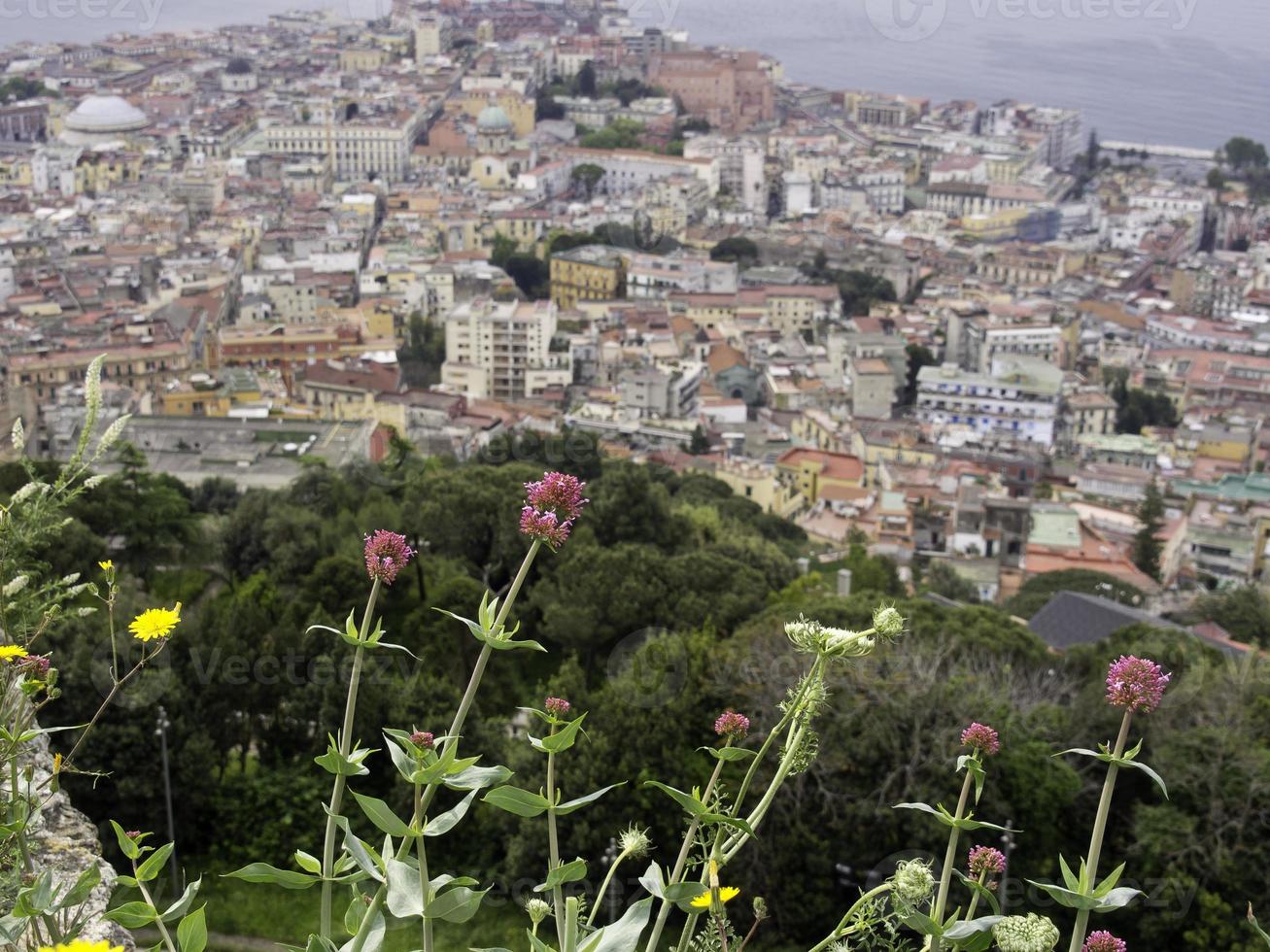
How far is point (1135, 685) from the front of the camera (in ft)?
4.25

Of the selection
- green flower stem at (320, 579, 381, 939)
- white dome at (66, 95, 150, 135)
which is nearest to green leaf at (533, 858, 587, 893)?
green flower stem at (320, 579, 381, 939)

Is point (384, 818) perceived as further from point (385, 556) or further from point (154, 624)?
point (154, 624)

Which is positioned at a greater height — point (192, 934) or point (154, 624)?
point (154, 624)

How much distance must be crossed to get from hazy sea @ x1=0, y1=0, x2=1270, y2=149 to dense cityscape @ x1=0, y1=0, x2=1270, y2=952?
20.4ft

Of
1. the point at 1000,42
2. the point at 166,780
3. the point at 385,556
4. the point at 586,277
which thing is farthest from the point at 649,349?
the point at 1000,42

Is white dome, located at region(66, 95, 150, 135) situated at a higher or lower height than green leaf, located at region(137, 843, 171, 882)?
lower

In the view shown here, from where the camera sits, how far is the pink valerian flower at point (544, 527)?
4.32 feet

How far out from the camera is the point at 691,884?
1337 mm

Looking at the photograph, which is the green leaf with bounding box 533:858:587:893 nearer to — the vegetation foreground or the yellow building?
the vegetation foreground

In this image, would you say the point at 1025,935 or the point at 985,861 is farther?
the point at 985,861

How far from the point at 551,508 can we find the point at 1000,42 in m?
59.5

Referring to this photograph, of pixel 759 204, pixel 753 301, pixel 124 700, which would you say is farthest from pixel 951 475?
pixel 759 204

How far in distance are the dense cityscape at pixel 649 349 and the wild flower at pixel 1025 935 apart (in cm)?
29

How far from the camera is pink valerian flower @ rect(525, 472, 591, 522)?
133 cm
